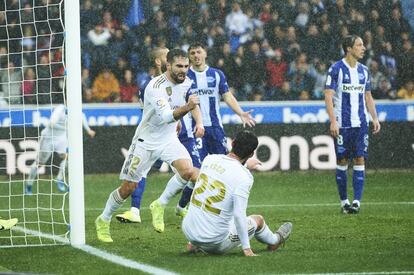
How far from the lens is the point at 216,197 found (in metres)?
8.88

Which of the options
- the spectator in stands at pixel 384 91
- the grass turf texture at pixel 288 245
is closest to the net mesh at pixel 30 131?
the grass turf texture at pixel 288 245

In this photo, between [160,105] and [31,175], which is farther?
[31,175]

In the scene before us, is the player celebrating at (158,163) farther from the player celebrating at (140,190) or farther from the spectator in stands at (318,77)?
the spectator in stands at (318,77)

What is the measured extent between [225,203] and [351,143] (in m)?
5.24

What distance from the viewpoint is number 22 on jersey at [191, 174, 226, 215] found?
8.86 metres

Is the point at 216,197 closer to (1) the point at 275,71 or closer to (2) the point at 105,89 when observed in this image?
(2) the point at 105,89

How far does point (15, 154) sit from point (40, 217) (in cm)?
525

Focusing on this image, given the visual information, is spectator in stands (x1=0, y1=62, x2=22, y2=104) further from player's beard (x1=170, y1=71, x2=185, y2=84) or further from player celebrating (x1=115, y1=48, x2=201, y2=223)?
player's beard (x1=170, y1=71, x2=185, y2=84)

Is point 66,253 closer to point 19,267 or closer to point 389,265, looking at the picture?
point 19,267

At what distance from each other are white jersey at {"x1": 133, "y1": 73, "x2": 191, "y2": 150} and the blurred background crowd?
9.40 metres

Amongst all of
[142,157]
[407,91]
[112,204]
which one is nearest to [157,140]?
[142,157]

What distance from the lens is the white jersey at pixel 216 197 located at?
29.0 feet

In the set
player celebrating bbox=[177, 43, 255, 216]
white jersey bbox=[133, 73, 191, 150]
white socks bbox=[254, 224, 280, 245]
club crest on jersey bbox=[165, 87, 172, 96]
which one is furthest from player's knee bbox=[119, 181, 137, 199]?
player celebrating bbox=[177, 43, 255, 216]

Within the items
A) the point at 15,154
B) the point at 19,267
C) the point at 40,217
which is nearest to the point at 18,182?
the point at 15,154
